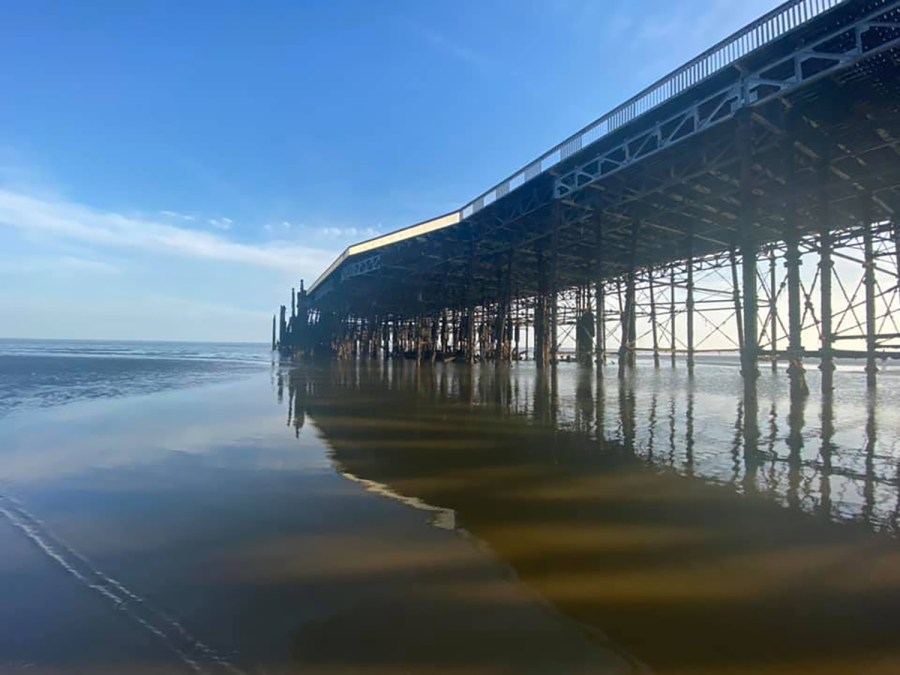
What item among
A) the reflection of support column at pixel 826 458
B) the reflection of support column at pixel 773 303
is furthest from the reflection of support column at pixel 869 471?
the reflection of support column at pixel 773 303

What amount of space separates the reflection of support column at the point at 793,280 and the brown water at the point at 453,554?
12.3 feet

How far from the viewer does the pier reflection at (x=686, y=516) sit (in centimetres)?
262

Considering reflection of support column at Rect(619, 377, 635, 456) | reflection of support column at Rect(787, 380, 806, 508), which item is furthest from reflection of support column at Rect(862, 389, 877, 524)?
reflection of support column at Rect(619, 377, 635, 456)

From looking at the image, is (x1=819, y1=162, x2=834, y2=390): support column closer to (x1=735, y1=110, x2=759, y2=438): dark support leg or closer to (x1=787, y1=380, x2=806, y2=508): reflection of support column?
(x1=787, y1=380, x2=806, y2=508): reflection of support column

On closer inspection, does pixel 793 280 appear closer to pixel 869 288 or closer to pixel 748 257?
pixel 748 257

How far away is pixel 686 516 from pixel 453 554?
2231 mm

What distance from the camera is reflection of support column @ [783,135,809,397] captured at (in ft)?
35.3

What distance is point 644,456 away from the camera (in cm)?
661

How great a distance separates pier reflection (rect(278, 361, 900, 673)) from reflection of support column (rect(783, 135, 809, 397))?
180cm

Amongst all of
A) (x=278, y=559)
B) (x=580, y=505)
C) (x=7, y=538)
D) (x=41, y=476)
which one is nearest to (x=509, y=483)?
(x=580, y=505)

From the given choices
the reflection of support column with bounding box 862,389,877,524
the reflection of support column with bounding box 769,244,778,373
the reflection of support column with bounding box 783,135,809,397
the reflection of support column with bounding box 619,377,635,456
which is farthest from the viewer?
the reflection of support column with bounding box 769,244,778,373

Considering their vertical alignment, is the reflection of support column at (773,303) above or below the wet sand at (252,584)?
above

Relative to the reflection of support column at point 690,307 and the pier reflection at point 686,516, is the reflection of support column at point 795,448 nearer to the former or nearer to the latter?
the pier reflection at point 686,516

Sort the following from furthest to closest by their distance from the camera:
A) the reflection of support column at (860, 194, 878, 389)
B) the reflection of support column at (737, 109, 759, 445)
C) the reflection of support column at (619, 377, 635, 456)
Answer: the reflection of support column at (860, 194, 878, 389), the reflection of support column at (737, 109, 759, 445), the reflection of support column at (619, 377, 635, 456)
